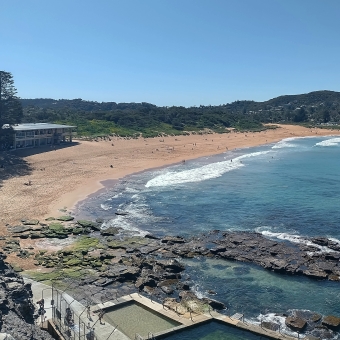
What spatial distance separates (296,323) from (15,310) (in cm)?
Answer: 1209

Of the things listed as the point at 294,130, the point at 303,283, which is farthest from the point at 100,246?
the point at 294,130

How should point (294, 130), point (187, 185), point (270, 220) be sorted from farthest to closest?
point (294, 130) < point (187, 185) < point (270, 220)

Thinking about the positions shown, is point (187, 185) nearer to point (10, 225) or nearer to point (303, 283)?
point (10, 225)

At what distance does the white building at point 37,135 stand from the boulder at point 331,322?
5008 centimetres

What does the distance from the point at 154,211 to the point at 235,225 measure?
7454 millimetres

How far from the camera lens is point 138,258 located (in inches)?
1021

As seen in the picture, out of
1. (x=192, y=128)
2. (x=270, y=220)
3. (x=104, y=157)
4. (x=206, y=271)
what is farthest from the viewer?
(x=192, y=128)

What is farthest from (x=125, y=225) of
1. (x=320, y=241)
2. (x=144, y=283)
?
(x=320, y=241)

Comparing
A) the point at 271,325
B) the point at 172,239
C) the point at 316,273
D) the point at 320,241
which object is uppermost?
the point at 320,241

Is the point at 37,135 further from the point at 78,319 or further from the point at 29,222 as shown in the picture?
the point at 78,319

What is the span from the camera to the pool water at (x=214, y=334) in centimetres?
1766

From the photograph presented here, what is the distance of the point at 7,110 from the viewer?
187 ft

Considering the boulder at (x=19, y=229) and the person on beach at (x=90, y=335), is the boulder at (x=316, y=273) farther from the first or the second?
the boulder at (x=19, y=229)

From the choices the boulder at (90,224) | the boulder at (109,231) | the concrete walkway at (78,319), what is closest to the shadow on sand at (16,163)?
the boulder at (90,224)
